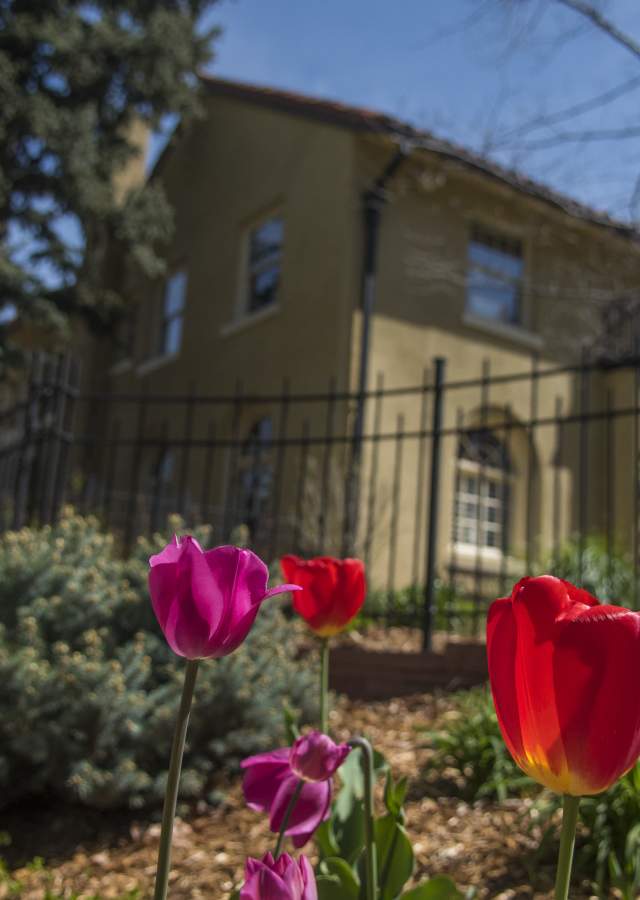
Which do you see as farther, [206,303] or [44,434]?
[206,303]

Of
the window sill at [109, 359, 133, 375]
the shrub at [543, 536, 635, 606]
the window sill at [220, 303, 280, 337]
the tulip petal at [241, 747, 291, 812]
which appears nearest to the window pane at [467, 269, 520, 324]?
the window sill at [220, 303, 280, 337]

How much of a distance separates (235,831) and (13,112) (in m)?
10.6

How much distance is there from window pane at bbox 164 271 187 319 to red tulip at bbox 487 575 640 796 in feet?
47.1

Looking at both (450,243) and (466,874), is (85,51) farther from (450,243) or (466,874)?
(466,874)

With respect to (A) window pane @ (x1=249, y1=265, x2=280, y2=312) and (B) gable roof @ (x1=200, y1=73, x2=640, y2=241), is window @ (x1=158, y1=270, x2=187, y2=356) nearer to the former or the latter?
(A) window pane @ (x1=249, y1=265, x2=280, y2=312)

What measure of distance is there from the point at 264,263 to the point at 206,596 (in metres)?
12.2

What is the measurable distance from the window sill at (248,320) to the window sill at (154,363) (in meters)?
1.68

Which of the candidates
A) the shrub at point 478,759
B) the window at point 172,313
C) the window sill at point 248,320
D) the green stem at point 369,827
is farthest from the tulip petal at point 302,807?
the window at point 172,313

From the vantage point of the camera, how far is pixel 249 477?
38.5 ft

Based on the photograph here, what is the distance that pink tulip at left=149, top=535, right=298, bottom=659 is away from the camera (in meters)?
1.09

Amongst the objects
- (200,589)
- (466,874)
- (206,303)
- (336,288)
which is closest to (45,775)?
(466,874)

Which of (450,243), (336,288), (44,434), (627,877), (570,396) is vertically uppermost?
(450,243)

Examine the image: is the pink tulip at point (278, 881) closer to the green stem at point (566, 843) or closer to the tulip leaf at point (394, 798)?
the green stem at point (566, 843)

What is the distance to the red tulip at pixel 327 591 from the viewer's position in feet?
5.93
